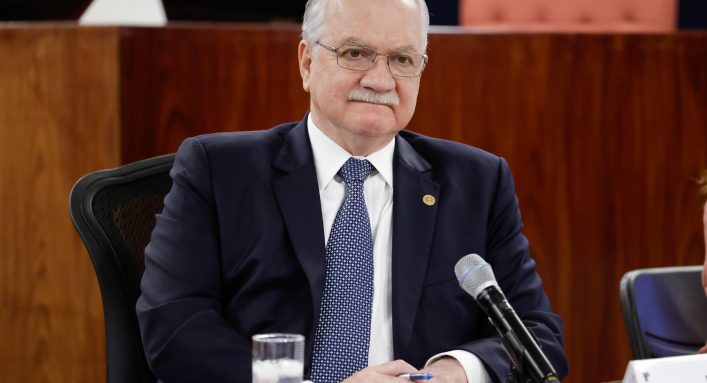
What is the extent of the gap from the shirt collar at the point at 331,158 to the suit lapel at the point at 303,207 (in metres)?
0.02

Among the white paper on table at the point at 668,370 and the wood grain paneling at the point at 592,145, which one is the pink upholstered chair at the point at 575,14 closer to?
the wood grain paneling at the point at 592,145

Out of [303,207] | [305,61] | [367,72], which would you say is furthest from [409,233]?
[305,61]

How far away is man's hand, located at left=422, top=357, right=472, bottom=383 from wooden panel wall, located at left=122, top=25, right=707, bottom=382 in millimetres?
1674

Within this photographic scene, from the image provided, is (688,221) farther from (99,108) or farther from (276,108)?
(99,108)

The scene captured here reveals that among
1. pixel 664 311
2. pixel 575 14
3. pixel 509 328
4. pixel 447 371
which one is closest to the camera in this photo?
pixel 509 328

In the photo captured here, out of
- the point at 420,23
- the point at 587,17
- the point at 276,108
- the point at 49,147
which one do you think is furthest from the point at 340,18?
the point at 587,17

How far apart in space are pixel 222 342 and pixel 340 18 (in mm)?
682

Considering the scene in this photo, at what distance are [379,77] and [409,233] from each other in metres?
0.32

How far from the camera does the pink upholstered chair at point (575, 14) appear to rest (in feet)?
16.8

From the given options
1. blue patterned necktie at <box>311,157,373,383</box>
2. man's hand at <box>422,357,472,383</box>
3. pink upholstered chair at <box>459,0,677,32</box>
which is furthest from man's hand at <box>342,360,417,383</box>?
pink upholstered chair at <box>459,0,677,32</box>

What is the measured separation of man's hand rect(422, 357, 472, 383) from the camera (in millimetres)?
1747

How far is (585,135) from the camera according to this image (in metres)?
3.45

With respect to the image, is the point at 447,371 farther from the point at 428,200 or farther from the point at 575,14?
the point at 575,14

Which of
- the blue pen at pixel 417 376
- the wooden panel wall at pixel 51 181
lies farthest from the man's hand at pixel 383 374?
the wooden panel wall at pixel 51 181
